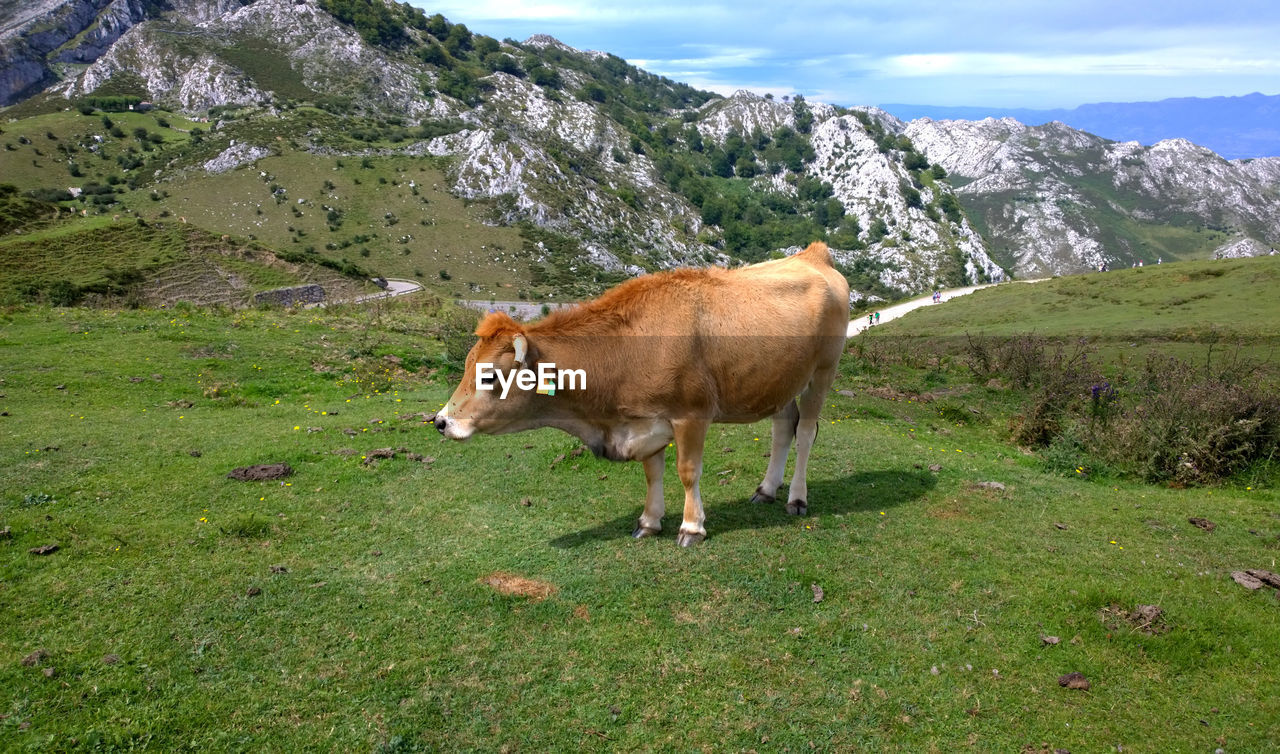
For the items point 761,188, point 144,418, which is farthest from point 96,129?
point 761,188

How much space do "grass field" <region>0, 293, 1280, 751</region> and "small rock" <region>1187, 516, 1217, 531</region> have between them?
15 cm

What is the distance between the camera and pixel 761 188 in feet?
545

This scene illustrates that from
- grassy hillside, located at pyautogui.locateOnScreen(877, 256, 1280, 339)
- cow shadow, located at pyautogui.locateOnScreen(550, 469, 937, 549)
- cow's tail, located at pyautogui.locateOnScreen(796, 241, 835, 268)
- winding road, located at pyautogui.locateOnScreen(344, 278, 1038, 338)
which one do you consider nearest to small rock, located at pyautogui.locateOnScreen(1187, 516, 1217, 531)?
cow shadow, located at pyautogui.locateOnScreen(550, 469, 937, 549)

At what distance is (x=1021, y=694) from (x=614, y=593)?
3.60m

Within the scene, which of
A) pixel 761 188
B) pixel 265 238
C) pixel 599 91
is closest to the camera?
pixel 265 238

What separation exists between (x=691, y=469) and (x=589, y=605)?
75.8 inches

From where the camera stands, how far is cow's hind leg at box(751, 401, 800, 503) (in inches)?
352

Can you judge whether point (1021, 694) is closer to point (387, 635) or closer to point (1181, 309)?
point (387, 635)

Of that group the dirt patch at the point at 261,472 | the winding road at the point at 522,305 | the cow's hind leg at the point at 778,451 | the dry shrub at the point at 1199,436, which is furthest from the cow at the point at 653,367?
the winding road at the point at 522,305

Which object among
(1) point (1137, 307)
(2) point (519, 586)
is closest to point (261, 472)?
(2) point (519, 586)

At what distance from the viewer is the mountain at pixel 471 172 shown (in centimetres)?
7994

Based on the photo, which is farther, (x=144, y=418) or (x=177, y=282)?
(x=177, y=282)

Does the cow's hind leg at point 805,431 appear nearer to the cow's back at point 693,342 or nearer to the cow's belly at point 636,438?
the cow's back at point 693,342

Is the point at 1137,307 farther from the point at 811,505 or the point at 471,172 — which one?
the point at 471,172
